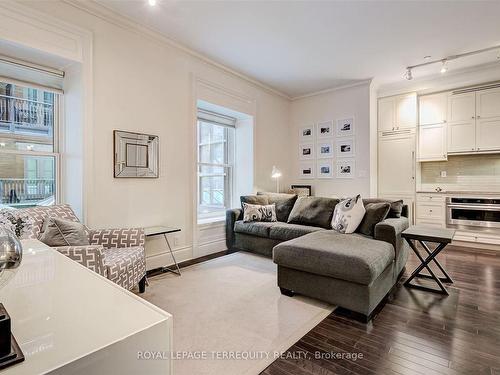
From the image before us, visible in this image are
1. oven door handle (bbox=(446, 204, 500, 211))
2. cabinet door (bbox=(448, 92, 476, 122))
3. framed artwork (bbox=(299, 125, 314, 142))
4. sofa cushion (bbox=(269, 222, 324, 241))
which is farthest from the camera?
framed artwork (bbox=(299, 125, 314, 142))

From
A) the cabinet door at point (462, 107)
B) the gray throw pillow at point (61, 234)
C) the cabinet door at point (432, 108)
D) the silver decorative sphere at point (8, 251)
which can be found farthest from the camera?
the cabinet door at point (432, 108)

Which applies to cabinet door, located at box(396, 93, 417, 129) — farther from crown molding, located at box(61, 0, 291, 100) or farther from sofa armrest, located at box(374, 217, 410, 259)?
Result: crown molding, located at box(61, 0, 291, 100)

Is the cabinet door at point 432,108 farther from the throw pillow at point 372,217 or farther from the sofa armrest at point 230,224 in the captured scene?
the sofa armrest at point 230,224

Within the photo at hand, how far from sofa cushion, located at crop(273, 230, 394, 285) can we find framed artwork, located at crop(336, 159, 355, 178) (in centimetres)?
255

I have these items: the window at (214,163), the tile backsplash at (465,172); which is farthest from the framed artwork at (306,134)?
the tile backsplash at (465,172)

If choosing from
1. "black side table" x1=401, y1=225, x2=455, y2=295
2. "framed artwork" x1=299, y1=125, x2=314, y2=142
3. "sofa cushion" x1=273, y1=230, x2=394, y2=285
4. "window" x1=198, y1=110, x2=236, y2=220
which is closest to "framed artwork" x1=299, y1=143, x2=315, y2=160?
"framed artwork" x1=299, y1=125, x2=314, y2=142

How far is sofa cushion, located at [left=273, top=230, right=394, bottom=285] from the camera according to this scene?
6.91ft

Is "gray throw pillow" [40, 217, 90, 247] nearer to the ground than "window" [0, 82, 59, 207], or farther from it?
nearer to the ground

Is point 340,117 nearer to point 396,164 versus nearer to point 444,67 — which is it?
point 396,164

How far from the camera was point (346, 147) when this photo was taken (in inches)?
201

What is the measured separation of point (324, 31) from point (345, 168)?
2560 millimetres

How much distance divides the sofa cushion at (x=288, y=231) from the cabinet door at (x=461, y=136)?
9.97 ft

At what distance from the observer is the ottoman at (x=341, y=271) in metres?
2.12

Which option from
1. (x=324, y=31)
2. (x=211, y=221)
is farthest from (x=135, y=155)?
(x=324, y=31)
